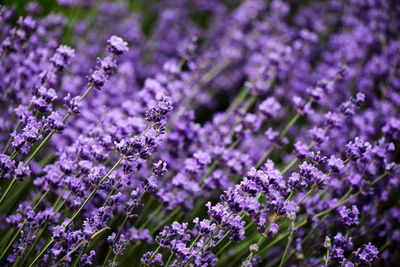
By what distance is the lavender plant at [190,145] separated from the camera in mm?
1715

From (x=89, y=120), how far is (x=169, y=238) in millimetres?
997

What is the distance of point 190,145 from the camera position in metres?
2.53

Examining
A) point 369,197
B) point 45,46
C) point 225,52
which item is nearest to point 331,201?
point 369,197

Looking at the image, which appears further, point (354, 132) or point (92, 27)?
point (92, 27)

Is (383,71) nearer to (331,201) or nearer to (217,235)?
(331,201)

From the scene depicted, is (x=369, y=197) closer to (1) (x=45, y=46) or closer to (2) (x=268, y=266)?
(2) (x=268, y=266)

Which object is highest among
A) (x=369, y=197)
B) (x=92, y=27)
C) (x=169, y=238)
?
(x=92, y=27)

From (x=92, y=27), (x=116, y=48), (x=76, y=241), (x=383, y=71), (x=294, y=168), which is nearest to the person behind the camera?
(x=76, y=241)

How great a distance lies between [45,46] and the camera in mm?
2549

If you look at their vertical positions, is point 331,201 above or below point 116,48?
below

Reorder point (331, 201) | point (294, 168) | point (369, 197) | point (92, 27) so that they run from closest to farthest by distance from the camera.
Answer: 1. point (331, 201)
2. point (369, 197)
3. point (294, 168)
4. point (92, 27)

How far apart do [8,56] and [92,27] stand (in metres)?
1.32

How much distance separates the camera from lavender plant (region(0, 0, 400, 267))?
1715 millimetres

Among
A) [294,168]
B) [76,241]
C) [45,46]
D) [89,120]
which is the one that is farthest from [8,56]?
[294,168]
